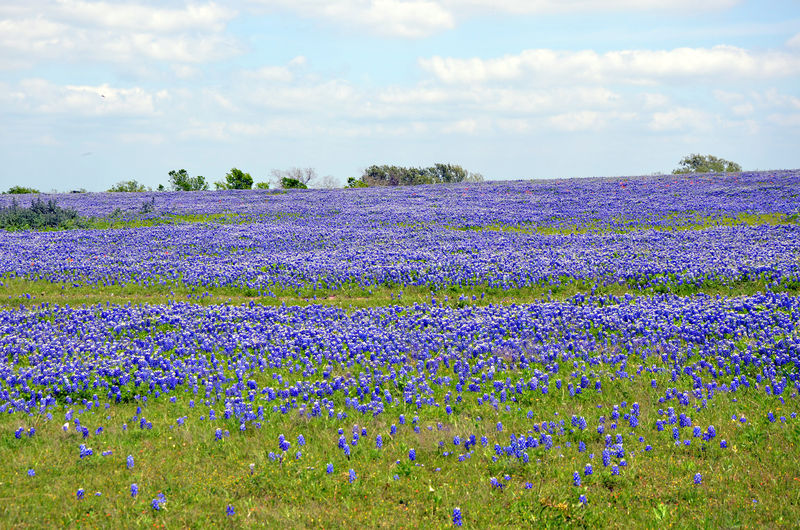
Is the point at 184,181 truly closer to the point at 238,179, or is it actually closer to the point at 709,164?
the point at 238,179

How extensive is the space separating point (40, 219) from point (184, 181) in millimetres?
33836

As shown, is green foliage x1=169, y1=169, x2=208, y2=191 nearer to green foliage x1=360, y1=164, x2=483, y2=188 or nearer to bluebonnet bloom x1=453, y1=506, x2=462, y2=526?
green foliage x1=360, y1=164, x2=483, y2=188

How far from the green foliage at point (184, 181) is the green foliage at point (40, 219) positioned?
102 feet

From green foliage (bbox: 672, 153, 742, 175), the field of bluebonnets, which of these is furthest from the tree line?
the field of bluebonnets

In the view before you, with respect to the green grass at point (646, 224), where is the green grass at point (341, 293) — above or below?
below

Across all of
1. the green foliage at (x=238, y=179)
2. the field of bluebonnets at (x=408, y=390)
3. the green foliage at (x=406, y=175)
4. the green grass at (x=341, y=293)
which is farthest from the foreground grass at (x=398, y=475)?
the green foliage at (x=406, y=175)

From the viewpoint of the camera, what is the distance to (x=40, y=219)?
33594 mm

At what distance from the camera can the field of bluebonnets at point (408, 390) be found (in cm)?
645

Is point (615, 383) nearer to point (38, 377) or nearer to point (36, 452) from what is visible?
point (36, 452)

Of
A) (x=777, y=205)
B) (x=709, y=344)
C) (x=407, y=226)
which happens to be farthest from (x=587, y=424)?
(x=777, y=205)

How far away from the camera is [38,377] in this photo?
32.0ft

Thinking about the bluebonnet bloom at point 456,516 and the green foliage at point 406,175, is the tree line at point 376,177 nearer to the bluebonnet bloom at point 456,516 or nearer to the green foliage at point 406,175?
the green foliage at point 406,175

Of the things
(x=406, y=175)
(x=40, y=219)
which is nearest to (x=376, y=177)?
(x=406, y=175)

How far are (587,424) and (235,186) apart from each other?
2506 inches
